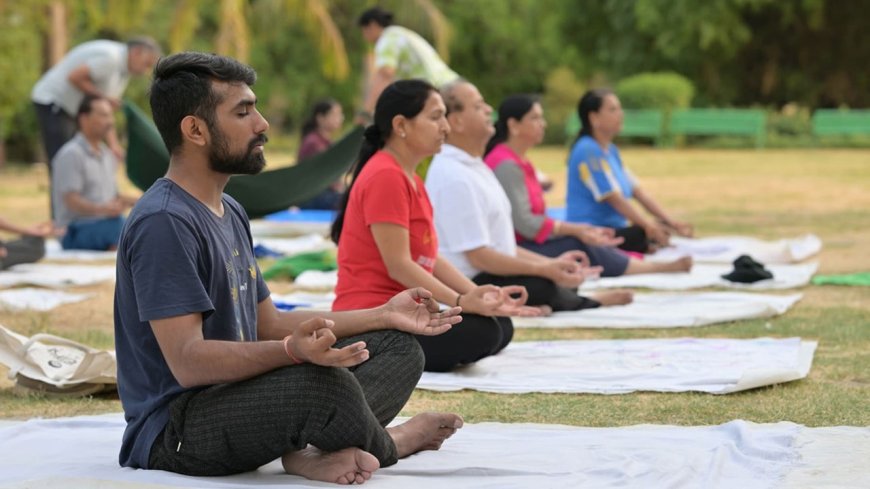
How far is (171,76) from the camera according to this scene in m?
2.99

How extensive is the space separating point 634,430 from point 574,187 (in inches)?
178

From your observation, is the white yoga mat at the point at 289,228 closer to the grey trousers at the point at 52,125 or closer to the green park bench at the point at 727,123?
the grey trousers at the point at 52,125

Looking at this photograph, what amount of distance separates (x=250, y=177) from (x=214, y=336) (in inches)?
183

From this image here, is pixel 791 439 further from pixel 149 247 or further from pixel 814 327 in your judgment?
pixel 814 327

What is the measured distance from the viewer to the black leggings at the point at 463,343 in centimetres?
476

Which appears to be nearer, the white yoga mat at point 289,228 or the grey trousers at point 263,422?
the grey trousers at point 263,422

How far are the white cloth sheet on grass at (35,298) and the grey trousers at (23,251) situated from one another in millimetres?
857

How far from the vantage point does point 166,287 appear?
2857 mm

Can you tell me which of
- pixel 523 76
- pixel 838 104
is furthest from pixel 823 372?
pixel 523 76

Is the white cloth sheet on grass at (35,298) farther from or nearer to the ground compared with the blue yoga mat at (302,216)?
farther from the ground

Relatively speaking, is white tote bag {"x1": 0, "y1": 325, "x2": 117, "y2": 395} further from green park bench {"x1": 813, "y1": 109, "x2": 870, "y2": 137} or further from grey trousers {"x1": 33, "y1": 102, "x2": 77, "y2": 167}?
green park bench {"x1": 813, "y1": 109, "x2": 870, "y2": 137}

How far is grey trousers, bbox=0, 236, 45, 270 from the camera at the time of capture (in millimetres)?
8039

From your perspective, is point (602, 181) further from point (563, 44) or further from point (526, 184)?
point (563, 44)

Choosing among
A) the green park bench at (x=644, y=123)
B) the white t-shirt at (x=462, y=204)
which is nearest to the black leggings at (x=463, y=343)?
the white t-shirt at (x=462, y=204)
